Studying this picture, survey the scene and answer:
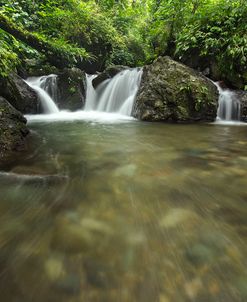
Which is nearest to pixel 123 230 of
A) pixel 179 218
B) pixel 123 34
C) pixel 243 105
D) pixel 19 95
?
pixel 179 218

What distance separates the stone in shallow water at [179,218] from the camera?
4.98 feet

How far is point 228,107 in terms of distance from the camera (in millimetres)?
6668

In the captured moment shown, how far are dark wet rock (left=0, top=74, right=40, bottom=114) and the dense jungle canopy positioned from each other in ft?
2.67

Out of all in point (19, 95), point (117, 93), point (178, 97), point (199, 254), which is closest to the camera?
point (199, 254)

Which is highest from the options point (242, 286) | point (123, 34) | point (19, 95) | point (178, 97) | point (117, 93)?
point (123, 34)

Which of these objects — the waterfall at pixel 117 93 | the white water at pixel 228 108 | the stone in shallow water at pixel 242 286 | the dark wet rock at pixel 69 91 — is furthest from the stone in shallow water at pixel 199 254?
the dark wet rock at pixel 69 91

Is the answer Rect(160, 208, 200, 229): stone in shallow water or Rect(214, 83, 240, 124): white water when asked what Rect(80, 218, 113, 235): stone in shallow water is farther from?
Rect(214, 83, 240, 124): white water

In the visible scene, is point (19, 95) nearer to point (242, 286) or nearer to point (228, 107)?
point (228, 107)

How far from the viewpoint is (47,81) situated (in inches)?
340

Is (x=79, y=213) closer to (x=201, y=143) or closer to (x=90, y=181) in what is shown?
(x=90, y=181)

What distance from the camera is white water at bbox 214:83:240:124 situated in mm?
6547

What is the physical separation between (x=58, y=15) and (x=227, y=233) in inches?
456

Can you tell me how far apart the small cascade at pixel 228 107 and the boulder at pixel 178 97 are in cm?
37

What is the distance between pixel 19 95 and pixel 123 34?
10.7m
